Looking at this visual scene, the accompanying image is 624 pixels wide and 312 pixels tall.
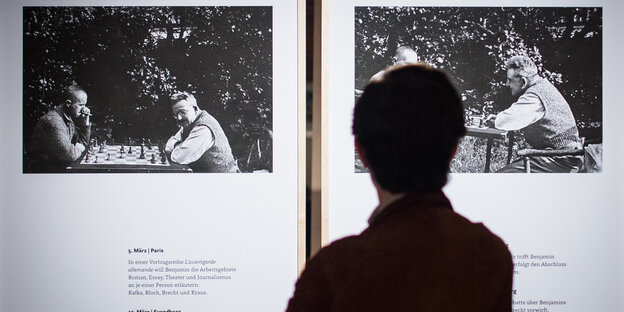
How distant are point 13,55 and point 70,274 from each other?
90 cm

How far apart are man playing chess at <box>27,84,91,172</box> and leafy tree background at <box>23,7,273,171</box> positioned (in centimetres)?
3

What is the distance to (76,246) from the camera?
6.56 feet

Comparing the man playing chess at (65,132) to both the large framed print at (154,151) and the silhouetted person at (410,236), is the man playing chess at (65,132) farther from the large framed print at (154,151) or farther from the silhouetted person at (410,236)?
the silhouetted person at (410,236)

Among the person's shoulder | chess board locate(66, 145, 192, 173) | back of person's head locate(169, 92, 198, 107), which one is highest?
back of person's head locate(169, 92, 198, 107)

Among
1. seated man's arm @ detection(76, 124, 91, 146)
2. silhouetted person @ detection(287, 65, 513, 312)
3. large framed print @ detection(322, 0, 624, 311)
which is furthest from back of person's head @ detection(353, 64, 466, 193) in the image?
seated man's arm @ detection(76, 124, 91, 146)

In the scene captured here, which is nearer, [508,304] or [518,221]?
[508,304]

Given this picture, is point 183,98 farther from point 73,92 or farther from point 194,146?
point 73,92

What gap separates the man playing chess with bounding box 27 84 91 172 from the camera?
197cm

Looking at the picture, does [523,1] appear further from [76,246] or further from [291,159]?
[76,246]

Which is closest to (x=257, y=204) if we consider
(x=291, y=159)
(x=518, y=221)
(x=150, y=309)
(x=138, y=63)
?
(x=291, y=159)

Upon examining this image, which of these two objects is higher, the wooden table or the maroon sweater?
the wooden table

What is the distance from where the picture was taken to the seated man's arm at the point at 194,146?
1974 millimetres

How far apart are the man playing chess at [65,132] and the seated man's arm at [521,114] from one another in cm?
162

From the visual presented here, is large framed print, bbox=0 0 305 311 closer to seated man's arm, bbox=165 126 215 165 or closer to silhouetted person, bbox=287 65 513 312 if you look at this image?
seated man's arm, bbox=165 126 215 165
